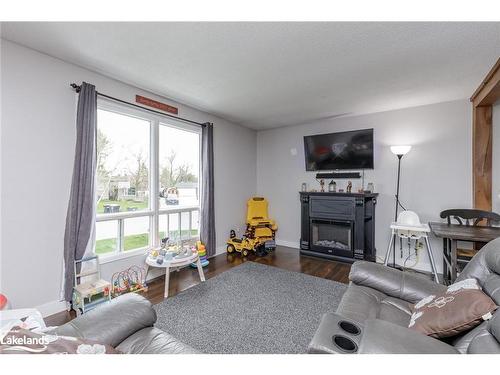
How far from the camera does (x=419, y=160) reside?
3.50 meters

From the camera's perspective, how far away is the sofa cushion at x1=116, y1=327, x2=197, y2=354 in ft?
3.73

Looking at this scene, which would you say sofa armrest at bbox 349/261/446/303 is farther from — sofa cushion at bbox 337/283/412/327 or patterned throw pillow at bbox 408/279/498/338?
patterned throw pillow at bbox 408/279/498/338

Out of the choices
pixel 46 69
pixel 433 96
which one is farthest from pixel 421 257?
pixel 46 69

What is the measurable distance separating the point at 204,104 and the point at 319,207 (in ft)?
8.52

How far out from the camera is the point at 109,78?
263 cm

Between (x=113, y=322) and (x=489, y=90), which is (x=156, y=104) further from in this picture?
(x=489, y=90)

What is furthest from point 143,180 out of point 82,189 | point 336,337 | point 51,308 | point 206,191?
point 336,337

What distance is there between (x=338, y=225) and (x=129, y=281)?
329 centimetres

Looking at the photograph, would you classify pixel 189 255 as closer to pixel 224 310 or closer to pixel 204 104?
pixel 224 310

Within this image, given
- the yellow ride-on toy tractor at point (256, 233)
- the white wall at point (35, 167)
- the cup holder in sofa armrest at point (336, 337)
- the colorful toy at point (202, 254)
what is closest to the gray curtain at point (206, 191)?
the colorful toy at point (202, 254)

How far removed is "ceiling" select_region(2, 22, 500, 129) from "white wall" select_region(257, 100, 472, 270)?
0.35m

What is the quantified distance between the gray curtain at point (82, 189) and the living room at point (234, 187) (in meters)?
0.02

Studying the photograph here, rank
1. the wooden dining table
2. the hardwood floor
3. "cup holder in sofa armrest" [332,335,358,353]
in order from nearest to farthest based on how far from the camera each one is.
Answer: "cup holder in sofa armrest" [332,335,358,353], the wooden dining table, the hardwood floor

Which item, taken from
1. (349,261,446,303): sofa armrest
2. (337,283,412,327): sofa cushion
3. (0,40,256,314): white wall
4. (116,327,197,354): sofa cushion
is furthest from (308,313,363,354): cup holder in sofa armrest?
(0,40,256,314): white wall
